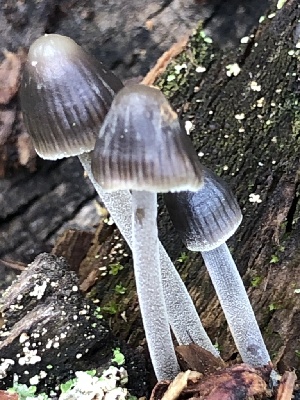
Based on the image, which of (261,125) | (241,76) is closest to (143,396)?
(261,125)

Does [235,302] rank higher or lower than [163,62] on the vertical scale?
lower

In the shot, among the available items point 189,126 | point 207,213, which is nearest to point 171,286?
point 207,213

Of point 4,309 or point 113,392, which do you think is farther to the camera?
point 4,309

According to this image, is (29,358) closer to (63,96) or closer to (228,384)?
(228,384)

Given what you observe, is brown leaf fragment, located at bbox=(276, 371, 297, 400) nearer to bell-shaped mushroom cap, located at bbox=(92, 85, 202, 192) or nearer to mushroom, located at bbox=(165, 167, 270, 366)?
mushroom, located at bbox=(165, 167, 270, 366)

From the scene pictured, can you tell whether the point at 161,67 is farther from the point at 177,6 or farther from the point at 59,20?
the point at 59,20
